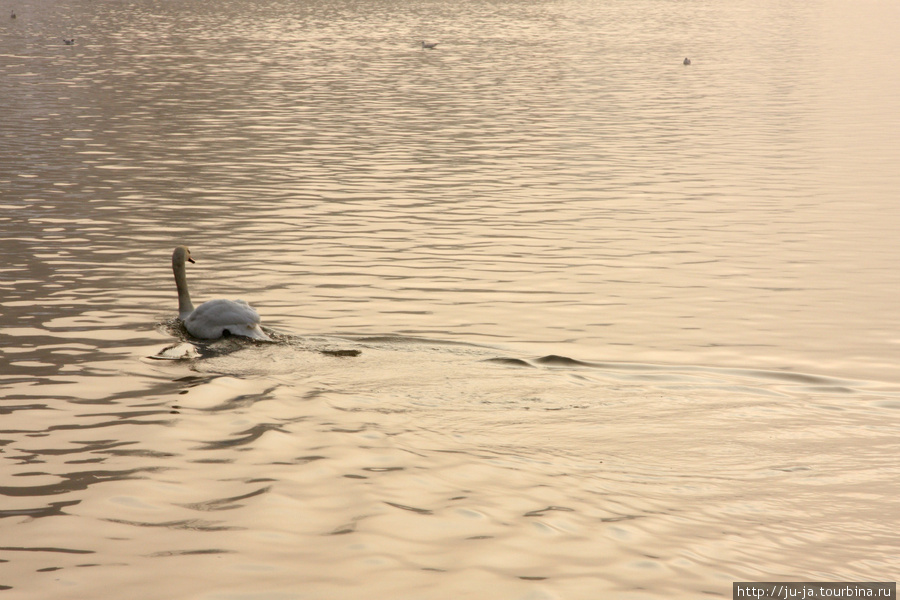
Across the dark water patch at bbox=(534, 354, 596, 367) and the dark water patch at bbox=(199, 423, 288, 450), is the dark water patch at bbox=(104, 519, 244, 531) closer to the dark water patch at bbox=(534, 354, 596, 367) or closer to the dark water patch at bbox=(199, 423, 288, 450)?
the dark water patch at bbox=(199, 423, 288, 450)

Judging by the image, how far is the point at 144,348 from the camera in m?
11.6

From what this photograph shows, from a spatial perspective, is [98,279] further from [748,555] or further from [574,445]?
[748,555]

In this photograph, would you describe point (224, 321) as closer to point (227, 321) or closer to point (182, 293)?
point (227, 321)

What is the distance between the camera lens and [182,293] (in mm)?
12602

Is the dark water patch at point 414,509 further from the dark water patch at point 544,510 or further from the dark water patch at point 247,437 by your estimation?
the dark water patch at point 247,437

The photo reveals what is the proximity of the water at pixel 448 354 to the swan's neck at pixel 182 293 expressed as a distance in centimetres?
37

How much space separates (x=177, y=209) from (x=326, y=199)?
10.3 feet

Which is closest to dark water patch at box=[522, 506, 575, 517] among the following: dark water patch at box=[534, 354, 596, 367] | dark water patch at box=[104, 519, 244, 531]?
dark water patch at box=[104, 519, 244, 531]

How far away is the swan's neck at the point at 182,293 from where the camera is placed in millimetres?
12508

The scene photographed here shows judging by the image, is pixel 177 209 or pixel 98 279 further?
pixel 177 209

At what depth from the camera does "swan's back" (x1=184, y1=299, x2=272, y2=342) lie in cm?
1166

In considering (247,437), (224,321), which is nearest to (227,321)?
(224,321)

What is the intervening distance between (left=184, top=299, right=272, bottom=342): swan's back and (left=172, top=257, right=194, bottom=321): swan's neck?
62 cm

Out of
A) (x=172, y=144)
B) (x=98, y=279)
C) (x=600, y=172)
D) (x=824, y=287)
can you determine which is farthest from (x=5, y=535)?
(x=172, y=144)
